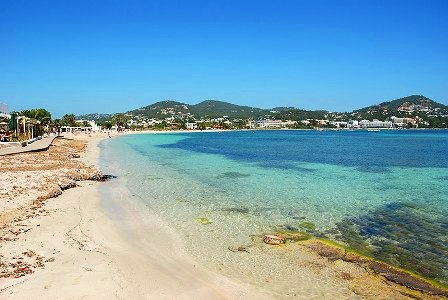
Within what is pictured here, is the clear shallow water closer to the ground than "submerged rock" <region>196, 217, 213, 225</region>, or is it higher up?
closer to the ground

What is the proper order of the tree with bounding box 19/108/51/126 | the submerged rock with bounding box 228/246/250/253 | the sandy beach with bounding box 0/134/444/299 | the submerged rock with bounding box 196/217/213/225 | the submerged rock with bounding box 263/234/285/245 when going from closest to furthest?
the sandy beach with bounding box 0/134/444/299, the submerged rock with bounding box 228/246/250/253, the submerged rock with bounding box 263/234/285/245, the submerged rock with bounding box 196/217/213/225, the tree with bounding box 19/108/51/126

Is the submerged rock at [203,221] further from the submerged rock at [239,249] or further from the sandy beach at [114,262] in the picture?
the submerged rock at [239,249]

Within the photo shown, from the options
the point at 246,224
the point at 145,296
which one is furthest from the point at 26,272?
the point at 246,224

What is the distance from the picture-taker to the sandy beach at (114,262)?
7898 millimetres

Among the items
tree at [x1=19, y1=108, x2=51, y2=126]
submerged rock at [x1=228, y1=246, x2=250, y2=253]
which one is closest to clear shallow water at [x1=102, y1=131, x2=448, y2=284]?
submerged rock at [x1=228, y1=246, x2=250, y2=253]

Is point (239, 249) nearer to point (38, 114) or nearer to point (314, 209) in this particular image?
point (314, 209)

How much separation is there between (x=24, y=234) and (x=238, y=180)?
16.9 m

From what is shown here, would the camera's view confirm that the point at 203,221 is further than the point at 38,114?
No

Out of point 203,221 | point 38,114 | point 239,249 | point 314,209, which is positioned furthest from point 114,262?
point 38,114

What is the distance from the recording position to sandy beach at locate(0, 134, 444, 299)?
25.9 feet

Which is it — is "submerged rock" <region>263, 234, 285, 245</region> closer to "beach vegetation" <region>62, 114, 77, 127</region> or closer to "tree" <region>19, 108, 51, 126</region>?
"tree" <region>19, 108, 51, 126</region>

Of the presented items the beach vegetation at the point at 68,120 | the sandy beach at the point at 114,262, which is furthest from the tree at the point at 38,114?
the sandy beach at the point at 114,262

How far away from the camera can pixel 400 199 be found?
19.8m

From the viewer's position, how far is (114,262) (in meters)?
9.55
